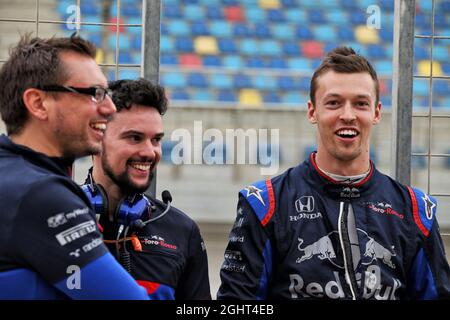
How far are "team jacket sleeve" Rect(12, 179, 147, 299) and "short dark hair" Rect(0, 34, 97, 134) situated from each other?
10.7 inches

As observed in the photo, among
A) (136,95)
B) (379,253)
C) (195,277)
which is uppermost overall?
(136,95)

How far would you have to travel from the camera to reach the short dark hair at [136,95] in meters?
2.37

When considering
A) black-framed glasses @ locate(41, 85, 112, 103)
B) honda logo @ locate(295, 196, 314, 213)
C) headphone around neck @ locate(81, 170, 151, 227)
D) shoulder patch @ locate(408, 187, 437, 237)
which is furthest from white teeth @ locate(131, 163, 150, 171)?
shoulder patch @ locate(408, 187, 437, 237)

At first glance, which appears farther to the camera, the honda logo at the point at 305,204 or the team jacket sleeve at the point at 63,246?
the honda logo at the point at 305,204

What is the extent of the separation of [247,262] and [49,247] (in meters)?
0.78

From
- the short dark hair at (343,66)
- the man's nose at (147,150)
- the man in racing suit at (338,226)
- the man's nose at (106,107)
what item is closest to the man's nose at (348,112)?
the man in racing suit at (338,226)

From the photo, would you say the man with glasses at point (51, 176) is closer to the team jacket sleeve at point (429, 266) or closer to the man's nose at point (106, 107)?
the man's nose at point (106, 107)

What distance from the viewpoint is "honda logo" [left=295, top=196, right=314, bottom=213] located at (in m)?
2.12

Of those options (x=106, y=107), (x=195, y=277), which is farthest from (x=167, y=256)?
(x=106, y=107)

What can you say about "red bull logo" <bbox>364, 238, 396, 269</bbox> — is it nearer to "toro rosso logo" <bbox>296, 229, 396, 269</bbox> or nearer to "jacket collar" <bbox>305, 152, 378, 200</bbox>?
"toro rosso logo" <bbox>296, 229, 396, 269</bbox>

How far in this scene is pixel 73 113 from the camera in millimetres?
1633

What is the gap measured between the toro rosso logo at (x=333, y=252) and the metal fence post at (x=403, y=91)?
93 centimetres

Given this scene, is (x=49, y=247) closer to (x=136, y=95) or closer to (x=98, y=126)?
(x=98, y=126)

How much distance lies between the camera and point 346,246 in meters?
2.06
